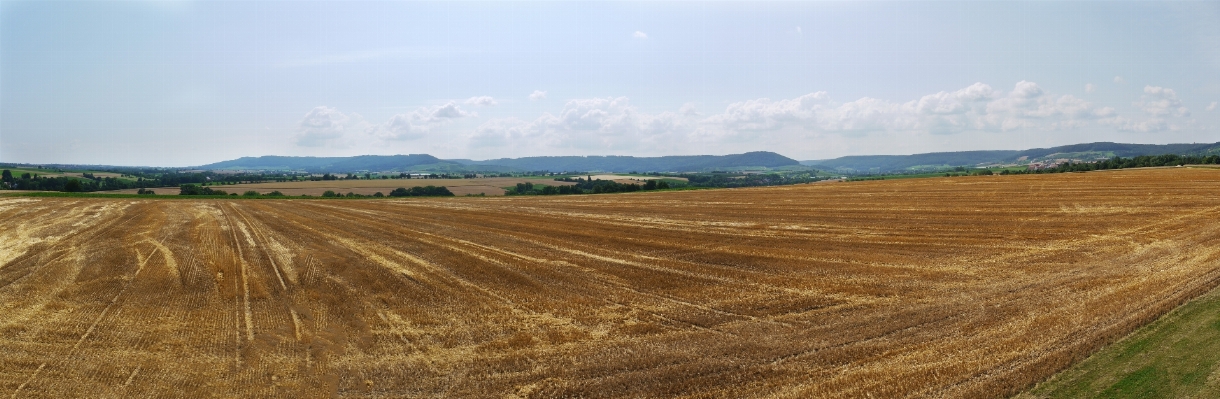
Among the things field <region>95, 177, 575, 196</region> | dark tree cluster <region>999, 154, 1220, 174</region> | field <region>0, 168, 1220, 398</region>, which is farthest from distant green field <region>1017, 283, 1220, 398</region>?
field <region>95, 177, 575, 196</region>

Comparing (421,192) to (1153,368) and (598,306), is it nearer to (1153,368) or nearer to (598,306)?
(598,306)

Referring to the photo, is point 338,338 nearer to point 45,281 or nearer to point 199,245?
point 45,281

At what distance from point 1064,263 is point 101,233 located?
35.8 metres

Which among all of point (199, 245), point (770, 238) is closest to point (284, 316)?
point (199, 245)

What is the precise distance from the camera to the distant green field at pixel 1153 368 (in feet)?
24.7

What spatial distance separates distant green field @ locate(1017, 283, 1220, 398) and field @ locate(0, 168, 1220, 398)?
0.31m

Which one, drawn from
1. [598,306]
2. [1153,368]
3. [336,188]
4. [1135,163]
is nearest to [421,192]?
[336,188]

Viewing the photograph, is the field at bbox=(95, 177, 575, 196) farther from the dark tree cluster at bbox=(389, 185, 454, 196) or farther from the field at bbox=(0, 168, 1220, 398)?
the field at bbox=(0, 168, 1220, 398)

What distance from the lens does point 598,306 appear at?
499 inches

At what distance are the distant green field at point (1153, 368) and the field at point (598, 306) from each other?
1.00 feet

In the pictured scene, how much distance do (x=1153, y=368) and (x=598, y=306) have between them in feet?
29.6

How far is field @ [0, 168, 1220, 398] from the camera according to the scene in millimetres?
8781

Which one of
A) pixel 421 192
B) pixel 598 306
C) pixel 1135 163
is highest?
pixel 1135 163

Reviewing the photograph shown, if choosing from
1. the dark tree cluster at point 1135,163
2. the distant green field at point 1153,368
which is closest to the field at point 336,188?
the dark tree cluster at point 1135,163
